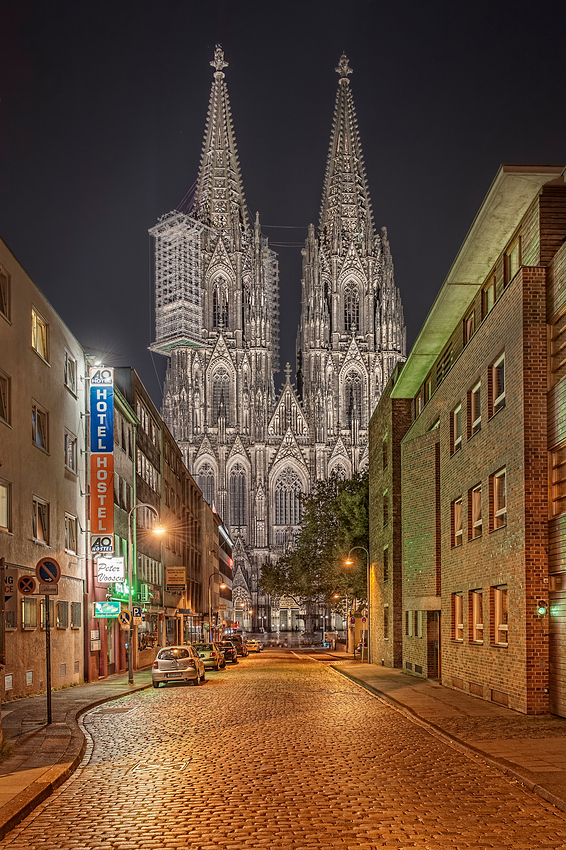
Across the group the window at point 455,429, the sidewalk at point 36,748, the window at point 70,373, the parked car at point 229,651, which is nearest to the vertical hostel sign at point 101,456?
the window at point 70,373

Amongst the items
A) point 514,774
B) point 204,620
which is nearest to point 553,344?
point 514,774

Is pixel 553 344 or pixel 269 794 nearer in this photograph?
pixel 269 794

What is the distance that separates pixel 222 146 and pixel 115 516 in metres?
99.8

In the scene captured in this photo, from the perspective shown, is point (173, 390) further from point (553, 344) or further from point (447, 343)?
point (553, 344)

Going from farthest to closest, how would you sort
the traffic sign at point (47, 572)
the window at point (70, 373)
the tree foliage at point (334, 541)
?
the tree foliage at point (334, 541), the window at point (70, 373), the traffic sign at point (47, 572)

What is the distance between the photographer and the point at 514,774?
33.7 feet

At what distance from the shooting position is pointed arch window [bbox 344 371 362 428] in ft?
370

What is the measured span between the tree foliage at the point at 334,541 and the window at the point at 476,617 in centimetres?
2994

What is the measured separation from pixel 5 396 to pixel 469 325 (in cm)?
1139

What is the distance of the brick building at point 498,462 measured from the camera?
1664 centimetres

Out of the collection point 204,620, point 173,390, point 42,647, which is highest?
point 173,390

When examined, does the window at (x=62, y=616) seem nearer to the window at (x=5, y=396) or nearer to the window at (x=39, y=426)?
the window at (x=39, y=426)

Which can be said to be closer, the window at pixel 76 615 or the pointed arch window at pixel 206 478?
the window at pixel 76 615

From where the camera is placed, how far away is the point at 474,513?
22.2 m
